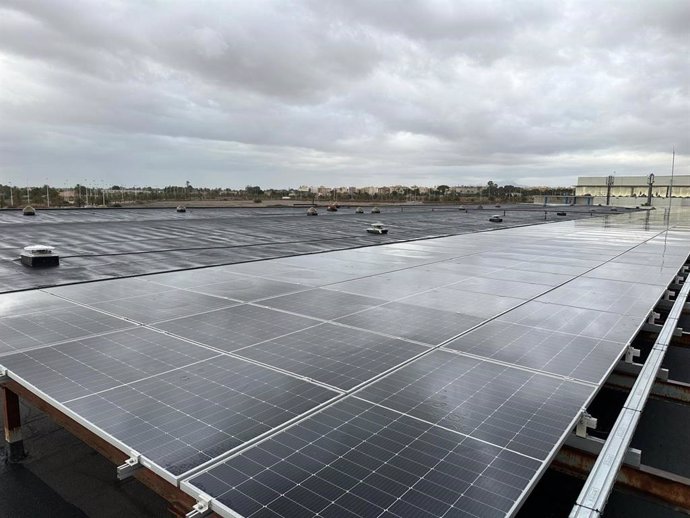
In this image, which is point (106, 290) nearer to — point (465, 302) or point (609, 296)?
point (465, 302)

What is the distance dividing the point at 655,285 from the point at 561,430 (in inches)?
539

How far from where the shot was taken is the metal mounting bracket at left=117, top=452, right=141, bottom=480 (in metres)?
5.53

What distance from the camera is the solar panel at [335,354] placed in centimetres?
854

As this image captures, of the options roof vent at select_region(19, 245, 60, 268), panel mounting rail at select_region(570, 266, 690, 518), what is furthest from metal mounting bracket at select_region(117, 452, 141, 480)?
roof vent at select_region(19, 245, 60, 268)

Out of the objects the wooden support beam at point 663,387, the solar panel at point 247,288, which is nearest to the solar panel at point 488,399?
the wooden support beam at point 663,387

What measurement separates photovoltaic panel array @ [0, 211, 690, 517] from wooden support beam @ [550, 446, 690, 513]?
0.71m

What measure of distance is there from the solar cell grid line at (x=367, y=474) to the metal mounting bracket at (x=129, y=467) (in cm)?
88

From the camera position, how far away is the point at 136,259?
84.2 feet

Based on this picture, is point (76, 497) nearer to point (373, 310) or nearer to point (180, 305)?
point (180, 305)

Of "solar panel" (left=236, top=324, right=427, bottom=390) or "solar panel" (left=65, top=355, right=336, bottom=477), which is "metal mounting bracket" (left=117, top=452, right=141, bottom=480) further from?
"solar panel" (left=236, top=324, right=427, bottom=390)

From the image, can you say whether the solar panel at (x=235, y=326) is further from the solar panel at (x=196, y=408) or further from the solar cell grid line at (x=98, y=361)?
the solar panel at (x=196, y=408)

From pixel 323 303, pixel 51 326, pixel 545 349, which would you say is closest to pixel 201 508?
pixel 545 349

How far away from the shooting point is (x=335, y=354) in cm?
956

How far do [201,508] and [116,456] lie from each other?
76.4 inches
